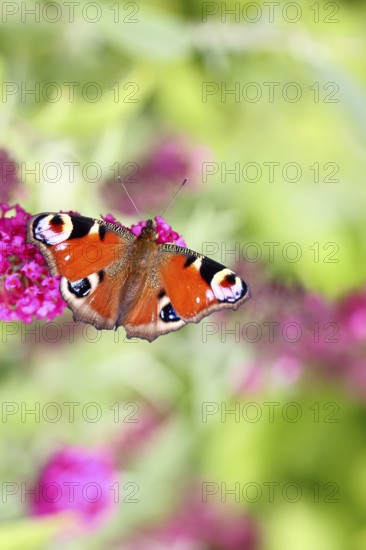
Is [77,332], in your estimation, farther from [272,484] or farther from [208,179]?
[272,484]

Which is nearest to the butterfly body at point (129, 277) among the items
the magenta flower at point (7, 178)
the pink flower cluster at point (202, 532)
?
the magenta flower at point (7, 178)

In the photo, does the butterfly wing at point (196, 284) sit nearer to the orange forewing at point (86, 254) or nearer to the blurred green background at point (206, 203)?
the orange forewing at point (86, 254)

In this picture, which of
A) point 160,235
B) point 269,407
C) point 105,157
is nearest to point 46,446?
point 105,157

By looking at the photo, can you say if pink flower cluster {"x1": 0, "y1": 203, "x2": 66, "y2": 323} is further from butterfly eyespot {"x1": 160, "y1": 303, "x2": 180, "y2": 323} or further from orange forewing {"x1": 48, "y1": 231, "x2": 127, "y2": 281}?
butterfly eyespot {"x1": 160, "y1": 303, "x2": 180, "y2": 323}

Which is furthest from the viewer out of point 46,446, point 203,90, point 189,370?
point 203,90

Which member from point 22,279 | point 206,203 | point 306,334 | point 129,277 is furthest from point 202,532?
point 22,279

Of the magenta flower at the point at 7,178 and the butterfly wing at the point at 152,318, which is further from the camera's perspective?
the magenta flower at the point at 7,178
